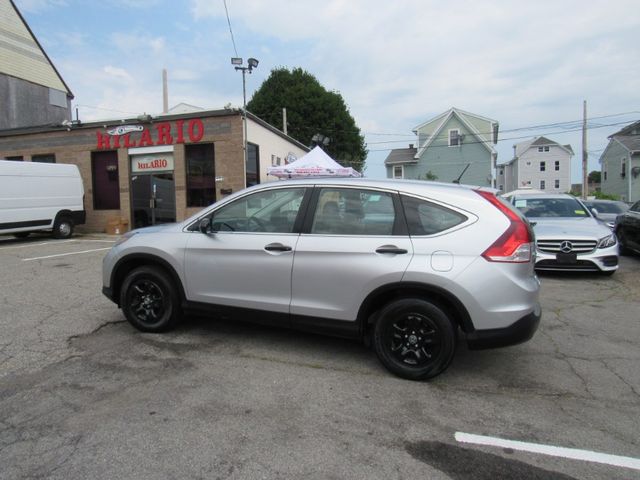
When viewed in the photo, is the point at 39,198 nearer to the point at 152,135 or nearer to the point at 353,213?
the point at 152,135

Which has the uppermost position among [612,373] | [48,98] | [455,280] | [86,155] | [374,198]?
[48,98]

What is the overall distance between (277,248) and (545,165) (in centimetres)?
5261

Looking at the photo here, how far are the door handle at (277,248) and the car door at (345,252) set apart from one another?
0.11 meters

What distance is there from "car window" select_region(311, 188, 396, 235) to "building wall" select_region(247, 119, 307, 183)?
12833mm

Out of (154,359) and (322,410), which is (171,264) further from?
(322,410)

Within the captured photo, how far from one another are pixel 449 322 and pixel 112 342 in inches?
128

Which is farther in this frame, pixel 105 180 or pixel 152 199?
pixel 105 180

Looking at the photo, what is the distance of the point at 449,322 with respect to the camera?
3.56 meters

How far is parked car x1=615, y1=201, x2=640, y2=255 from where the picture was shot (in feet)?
32.9

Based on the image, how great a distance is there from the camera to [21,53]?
88.3 feet

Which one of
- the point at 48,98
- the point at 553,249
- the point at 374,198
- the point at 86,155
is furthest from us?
the point at 48,98

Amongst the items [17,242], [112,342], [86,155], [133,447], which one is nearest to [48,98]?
[86,155]

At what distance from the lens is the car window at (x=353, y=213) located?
386 cm

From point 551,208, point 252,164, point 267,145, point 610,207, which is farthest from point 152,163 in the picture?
point 610,207
